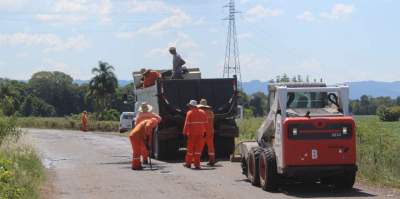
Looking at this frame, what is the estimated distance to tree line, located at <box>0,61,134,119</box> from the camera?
92062mm

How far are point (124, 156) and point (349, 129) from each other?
12038 millimetres

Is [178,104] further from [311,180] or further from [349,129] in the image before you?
[349,129]

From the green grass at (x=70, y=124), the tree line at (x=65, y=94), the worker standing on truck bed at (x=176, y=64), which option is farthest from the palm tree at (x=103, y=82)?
the worker standing on truck bed at (x=176, y=64)

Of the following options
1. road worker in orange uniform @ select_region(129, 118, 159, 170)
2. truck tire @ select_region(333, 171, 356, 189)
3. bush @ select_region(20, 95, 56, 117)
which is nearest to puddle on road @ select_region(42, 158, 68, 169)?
road worker in orange uniform @ select_region(129, 118, 159, 170)

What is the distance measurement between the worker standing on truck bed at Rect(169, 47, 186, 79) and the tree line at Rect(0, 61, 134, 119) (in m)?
37.7

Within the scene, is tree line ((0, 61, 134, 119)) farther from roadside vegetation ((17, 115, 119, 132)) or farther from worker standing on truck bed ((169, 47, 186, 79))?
worker standing on truck bed ((169, 47, 186, 79))

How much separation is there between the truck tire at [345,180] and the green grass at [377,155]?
37.8 inches

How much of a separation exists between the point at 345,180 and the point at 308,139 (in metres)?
1.31

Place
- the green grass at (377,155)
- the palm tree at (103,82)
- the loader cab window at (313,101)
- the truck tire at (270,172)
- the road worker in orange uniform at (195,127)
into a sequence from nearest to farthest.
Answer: the truck tire at (270,172)
the loader cab window at (313,101)
the green grass at (377,155)
the road worker in orange uniform at (195,127)
the palm tree at (103,82)

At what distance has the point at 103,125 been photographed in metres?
61.5

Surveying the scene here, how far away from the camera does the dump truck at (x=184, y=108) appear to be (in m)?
21.3

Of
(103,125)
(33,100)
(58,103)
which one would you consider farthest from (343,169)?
(58,103)

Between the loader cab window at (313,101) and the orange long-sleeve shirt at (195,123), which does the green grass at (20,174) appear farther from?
the loader cab window at (313,101)

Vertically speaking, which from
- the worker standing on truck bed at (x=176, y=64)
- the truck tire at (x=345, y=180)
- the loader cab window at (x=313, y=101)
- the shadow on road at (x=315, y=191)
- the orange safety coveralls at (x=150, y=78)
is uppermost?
the worker standing on truck bed at (x=176, y=64)
